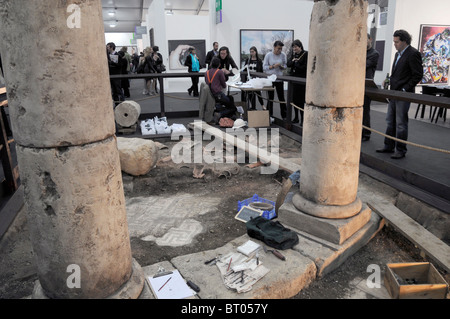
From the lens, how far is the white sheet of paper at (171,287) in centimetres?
268

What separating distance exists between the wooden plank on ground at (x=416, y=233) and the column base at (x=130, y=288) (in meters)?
2.58

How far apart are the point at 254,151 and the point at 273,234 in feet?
9.55

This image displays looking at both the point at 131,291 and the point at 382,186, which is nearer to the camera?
the point at 131,291

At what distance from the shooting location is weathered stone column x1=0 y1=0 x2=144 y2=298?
6.43ft

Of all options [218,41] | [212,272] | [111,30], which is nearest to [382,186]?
[212,272]

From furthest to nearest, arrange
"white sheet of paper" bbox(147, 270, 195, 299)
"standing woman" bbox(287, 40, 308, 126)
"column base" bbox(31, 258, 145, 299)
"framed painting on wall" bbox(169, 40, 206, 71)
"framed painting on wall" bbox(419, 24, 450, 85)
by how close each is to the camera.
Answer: "framed painting on wall" bbox(169, 40, 206, 71) → "framed painting on wall" bbox(419, 24, 450, 85) → "standing woman" bbox(287, 40, 308, 126) → "white sheet of paper" bbox(147, 270, 195, 299) → "column base" bbox(31, 258, 145, 299)

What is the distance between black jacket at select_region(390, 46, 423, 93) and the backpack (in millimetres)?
3333

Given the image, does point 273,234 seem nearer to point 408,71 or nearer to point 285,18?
point 408,71

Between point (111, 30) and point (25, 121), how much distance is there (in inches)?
1481

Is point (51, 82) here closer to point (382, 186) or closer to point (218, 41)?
point (382, 186)

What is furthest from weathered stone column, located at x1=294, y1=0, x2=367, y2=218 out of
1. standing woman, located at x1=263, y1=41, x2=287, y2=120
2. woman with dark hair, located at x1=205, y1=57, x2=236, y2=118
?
standing woman, located at x1=263, y1=41, x2=287, y2=120

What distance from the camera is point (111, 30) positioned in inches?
1414

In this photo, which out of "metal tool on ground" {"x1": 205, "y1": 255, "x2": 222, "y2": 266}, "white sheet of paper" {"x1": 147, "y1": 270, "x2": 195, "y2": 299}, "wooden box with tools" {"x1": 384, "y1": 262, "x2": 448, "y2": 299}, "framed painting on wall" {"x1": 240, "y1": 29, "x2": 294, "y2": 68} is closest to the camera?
"white sheet of paper" {"x1": 147, "y1": 270, "x2": 195, "y2": 299}

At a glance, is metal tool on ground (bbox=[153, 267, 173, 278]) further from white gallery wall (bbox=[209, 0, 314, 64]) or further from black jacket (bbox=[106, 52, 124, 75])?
white gallery wall (bbox=[209, 0, 314, 64])
